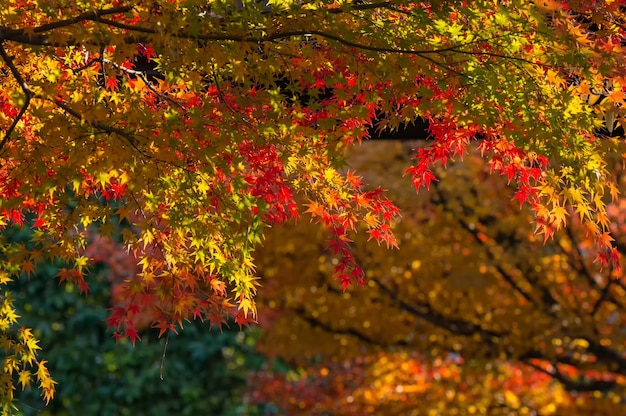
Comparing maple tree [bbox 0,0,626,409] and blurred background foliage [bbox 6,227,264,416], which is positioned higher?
maple tree [bbox 0,0,626,409]

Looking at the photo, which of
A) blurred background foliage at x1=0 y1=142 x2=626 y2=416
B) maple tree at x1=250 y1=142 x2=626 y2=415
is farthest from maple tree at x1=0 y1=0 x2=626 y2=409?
maple tree at x1=250 y1=142 x2=626 y2=415

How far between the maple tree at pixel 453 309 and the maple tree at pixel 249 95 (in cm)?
592

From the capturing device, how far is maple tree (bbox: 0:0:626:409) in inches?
170

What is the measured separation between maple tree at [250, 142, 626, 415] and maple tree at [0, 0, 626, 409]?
233 inches

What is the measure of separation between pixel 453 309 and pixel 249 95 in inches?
287

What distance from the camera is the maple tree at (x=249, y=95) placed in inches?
170

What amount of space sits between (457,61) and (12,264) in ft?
9.01

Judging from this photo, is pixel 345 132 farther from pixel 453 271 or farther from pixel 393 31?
pixel 453 271

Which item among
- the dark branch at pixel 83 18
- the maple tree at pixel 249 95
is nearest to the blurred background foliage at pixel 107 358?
the maple tree at pixel 249 95

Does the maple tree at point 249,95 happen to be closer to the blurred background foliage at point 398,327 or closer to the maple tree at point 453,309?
the blurred background foliage at point 398,327

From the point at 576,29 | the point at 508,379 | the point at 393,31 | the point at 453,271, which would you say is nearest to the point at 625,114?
the point at 576,29

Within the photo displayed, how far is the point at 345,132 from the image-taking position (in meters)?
4.89

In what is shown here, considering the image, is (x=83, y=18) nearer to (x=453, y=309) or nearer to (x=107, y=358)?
(x=453, y=309)

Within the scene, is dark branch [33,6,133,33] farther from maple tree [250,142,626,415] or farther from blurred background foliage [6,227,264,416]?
blurred background foliage [6,227,264,416]
